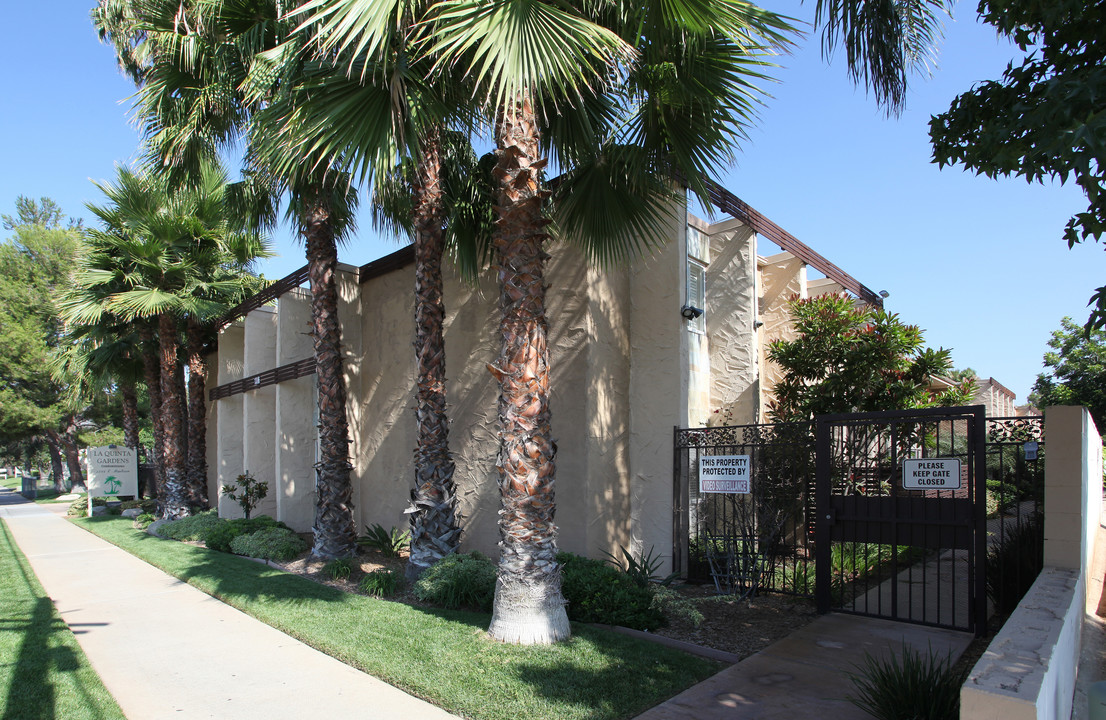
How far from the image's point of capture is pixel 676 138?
753 cm

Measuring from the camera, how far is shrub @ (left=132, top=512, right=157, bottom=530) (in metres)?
18.0

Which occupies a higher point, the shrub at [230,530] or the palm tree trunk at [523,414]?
the palm tree trunk at [523,414]

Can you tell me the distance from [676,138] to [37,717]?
7.85 meters

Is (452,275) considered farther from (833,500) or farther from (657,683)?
(657,683)

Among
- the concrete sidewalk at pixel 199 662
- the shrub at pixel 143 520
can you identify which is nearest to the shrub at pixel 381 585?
the concrete sidewalk at pixel 199 662

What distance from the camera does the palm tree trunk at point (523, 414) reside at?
639cm

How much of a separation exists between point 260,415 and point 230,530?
11.4 ft

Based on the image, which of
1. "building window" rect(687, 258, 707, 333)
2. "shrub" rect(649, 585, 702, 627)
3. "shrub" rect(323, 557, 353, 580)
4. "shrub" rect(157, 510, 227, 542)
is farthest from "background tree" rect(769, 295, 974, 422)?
"shrub" rect(157, 510, 227, 542)

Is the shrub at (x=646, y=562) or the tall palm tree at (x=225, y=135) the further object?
the tall palm tree at (x=225, y=135)

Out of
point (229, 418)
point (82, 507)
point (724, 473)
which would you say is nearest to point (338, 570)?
point (724, 473)

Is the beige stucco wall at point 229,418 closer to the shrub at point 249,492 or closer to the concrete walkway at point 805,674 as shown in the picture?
the shrub at point 249,492

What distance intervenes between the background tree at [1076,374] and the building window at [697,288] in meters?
14.2

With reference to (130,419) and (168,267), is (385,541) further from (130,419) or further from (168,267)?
(130,419)

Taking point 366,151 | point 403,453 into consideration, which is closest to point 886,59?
point 366,151
